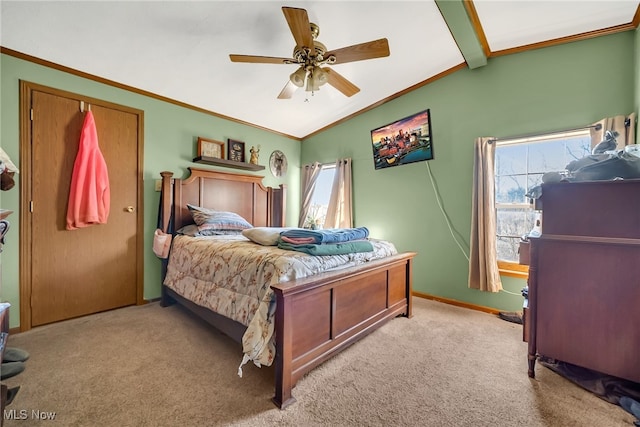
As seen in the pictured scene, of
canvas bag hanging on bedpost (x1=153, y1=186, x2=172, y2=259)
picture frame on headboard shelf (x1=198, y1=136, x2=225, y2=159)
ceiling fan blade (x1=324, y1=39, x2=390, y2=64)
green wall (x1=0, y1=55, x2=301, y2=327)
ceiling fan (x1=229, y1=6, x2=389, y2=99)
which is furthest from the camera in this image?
picture frame on headboard shelf (x1=198, y1=136, x2=225, y2=159)

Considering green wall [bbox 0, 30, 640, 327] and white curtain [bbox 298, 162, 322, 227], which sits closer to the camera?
green wall [bbox 0, 30, 640, 327]

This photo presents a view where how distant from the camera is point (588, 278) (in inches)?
61.1

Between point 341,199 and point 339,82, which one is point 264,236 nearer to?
point 339,82

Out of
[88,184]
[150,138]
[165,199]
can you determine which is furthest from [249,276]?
[150,138]

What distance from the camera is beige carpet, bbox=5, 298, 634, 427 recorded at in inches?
54.0

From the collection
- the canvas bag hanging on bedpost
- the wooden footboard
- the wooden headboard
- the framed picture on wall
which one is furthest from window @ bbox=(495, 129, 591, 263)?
the canvas bag hanging on bedpost

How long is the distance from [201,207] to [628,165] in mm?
3743

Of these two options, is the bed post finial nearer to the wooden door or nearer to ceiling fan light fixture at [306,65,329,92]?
the wooden door

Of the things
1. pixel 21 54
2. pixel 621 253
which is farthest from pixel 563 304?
pixel 21 54

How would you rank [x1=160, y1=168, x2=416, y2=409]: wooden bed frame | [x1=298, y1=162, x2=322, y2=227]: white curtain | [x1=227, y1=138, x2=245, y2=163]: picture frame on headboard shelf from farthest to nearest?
1. [x1=298, y1=162, x2=322, y2=227]: white curtain
2. [x1=227, y1=138, x2=245, y2=163]: picture frame on headboard shelf
3. [x1=160, y1=168, x2=416, y2=409]: wooden bed frame

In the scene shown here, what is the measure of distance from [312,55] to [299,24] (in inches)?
12.0

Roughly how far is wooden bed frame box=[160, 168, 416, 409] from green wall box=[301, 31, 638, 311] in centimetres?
82

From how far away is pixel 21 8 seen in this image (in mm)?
1884

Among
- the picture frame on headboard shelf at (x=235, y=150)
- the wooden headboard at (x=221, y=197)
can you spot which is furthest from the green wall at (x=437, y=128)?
the wooden headboard at (x=221, y=197)
